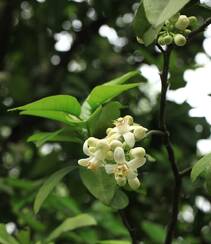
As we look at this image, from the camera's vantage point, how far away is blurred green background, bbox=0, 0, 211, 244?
6.97 ft

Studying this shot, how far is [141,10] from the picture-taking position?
113 cm

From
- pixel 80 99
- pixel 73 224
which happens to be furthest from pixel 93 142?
pixel 80 99

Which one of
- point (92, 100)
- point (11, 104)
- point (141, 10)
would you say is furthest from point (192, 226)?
point (141, 10)

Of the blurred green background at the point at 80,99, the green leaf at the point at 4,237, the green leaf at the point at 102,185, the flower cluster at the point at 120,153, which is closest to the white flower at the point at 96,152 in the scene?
the flower cluster at the point at 120,153

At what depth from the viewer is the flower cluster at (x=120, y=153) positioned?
106 centimetres

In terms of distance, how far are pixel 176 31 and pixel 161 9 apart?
0.13 metres

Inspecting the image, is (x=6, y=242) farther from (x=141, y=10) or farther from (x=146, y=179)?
(x=146, y=179)

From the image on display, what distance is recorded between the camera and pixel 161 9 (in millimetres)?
996

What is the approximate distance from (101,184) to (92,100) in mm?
173

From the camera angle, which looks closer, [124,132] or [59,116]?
[124,132]

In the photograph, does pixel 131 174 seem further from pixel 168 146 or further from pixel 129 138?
pixel 168 146

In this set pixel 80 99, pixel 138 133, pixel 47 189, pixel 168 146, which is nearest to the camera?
pixel 138 133

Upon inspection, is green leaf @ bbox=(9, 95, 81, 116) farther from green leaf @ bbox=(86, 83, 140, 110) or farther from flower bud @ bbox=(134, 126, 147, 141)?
flower bud @ bbox=(134, 126, 147, 141)

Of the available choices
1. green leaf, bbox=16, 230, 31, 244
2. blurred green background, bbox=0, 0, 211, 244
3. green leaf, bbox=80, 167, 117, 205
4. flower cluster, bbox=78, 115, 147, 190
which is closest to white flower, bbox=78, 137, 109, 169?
flower cluster, bbox=78, 115, 147, 190
